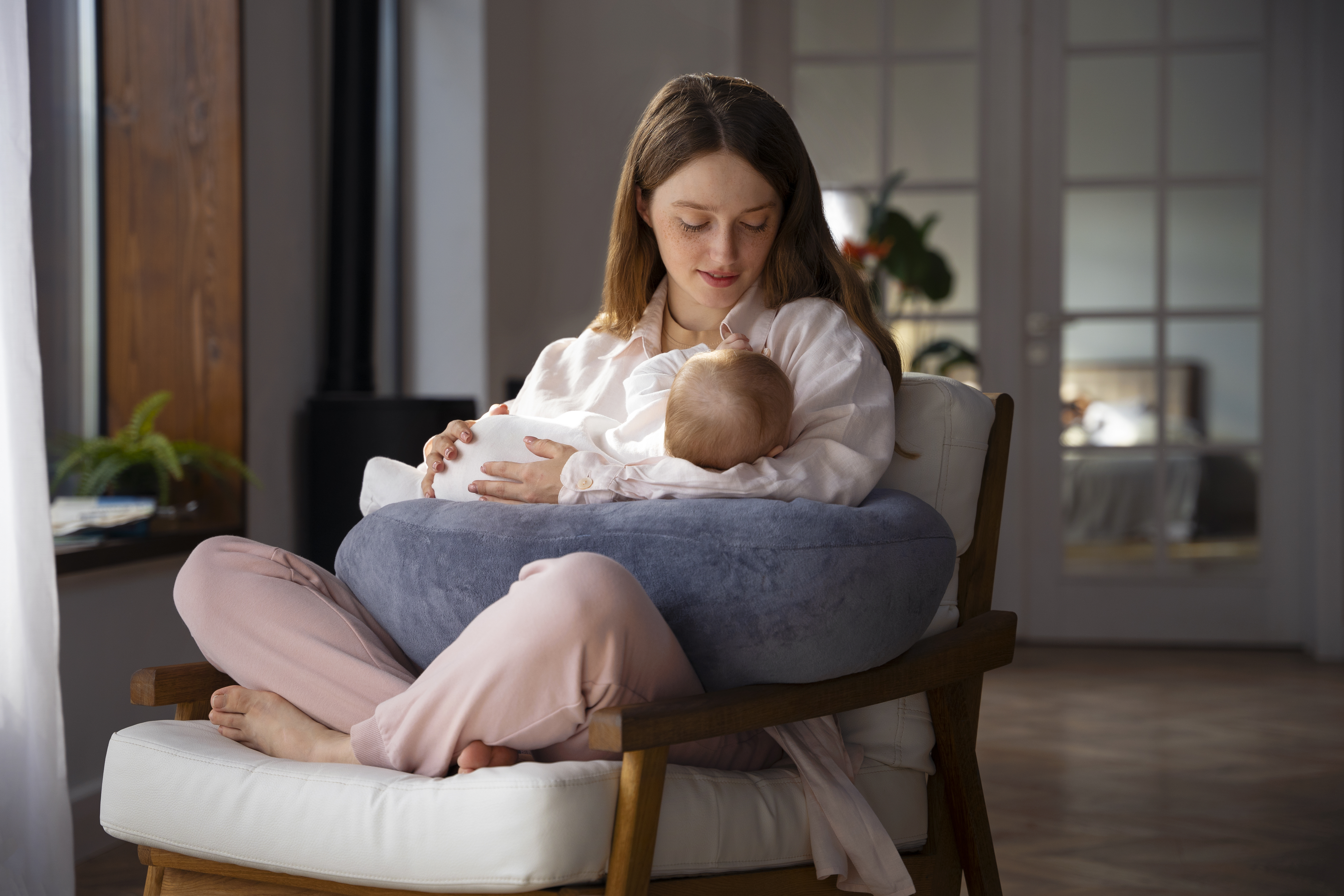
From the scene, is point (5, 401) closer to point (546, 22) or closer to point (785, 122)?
point (785, 122)

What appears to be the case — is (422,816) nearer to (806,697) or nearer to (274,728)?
(274,728)

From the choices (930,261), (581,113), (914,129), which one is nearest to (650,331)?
(930,261)

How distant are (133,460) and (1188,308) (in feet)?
11.6

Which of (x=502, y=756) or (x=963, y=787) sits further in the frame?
(x=963, y=787)

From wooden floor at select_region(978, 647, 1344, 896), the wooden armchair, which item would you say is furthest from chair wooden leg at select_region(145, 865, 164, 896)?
wooden floor at select_region(978, 647, 1344, 896)

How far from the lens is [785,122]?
1566 millimetres

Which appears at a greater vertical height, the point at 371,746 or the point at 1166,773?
the point at 371,746

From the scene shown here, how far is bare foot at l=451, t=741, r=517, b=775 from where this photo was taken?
3.63 ft

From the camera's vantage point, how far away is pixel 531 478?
1403 millimetres

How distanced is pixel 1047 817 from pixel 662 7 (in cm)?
304

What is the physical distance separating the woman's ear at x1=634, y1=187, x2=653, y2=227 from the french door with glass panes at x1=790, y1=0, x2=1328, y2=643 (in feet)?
8.54

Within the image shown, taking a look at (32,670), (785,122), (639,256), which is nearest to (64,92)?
(32,670)

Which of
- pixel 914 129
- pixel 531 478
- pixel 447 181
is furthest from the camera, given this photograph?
pixel 914 129

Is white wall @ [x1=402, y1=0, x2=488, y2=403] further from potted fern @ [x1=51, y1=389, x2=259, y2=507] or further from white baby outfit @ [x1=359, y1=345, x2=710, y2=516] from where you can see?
white baby outfit @ [x1=359, y1=345, x2=710, y2=516]
